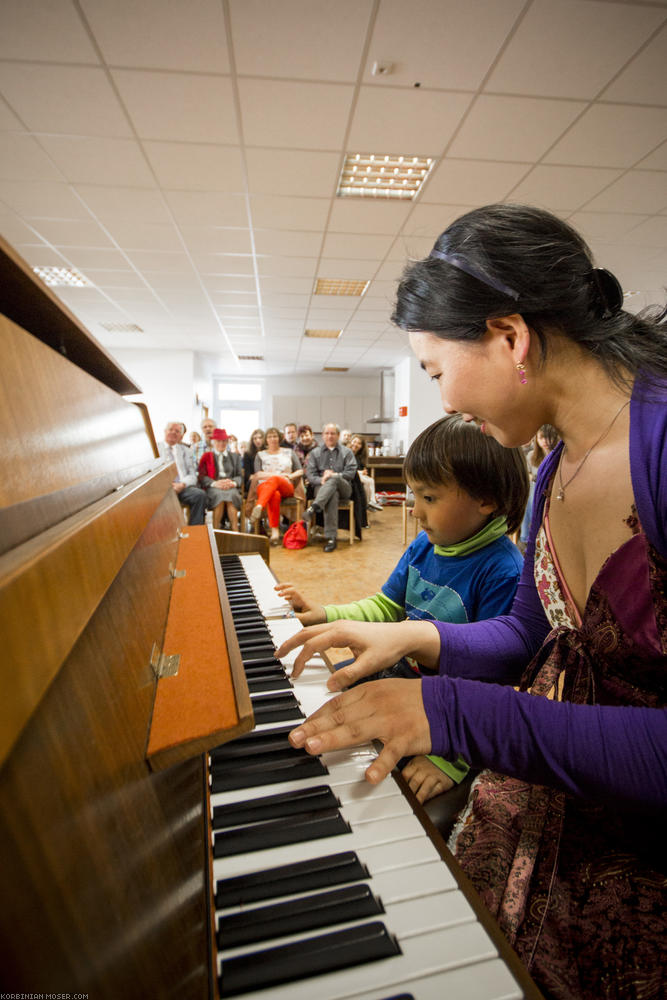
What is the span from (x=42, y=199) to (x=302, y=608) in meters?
4.56

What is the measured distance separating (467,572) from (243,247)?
4.78 m

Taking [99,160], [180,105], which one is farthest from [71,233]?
[180,105]

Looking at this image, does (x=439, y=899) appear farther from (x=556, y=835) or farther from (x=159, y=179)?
(x=159, y=179)

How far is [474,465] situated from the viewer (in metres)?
1.25

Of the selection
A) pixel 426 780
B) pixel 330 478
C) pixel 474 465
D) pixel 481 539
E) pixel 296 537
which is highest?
pixel 474 465

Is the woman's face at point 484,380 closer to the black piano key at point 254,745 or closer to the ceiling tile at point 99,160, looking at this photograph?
the black piano key at point 254,745

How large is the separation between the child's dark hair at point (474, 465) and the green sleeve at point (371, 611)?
440mm

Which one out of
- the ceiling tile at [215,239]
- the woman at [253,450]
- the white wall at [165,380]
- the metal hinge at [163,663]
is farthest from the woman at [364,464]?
the metal hinge at [163,663]

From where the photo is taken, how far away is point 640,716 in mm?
574

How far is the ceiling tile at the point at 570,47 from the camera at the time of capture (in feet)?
7.14

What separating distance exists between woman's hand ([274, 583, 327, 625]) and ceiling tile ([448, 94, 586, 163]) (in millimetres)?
3084

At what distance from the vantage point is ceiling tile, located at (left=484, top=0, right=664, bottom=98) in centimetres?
218

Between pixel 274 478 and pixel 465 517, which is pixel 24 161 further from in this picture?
pixel 465 517

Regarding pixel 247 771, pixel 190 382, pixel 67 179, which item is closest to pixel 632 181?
pixel 67 179
